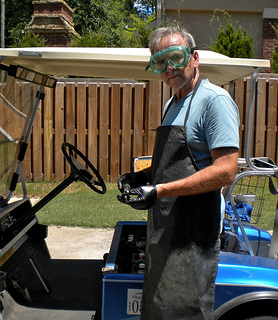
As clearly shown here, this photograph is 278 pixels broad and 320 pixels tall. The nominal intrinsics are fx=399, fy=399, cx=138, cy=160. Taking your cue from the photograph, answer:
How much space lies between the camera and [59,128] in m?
7.88

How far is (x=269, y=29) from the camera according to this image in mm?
12688

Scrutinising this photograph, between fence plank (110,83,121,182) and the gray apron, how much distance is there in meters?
5.90

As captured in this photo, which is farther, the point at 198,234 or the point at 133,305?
the point at 133,305

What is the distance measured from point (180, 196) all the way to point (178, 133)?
0.99ft

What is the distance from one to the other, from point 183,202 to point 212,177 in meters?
0.22

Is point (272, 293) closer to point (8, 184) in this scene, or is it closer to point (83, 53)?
point (83, 53)

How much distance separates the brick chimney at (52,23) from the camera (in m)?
13.2

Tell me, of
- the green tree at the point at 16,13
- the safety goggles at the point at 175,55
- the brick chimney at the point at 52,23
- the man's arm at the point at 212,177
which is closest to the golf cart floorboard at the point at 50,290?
the man's arm at the point at 212,177

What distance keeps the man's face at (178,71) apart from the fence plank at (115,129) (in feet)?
19.1

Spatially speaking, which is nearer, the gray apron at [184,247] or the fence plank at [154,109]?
the gray apron at [184,247]

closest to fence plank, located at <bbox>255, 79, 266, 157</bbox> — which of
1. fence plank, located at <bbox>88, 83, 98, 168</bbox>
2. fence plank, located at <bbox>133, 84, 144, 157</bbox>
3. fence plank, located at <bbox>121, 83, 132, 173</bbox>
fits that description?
fence plank, located at <bbox>133, 84, 144, 157</bbox>

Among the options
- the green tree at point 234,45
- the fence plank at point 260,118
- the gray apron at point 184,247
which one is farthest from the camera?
the green tree at point 234,45

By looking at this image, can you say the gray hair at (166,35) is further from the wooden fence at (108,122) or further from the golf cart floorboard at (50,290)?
the wooden fence at (108,122)

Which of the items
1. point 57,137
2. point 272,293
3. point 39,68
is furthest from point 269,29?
point 272,293
